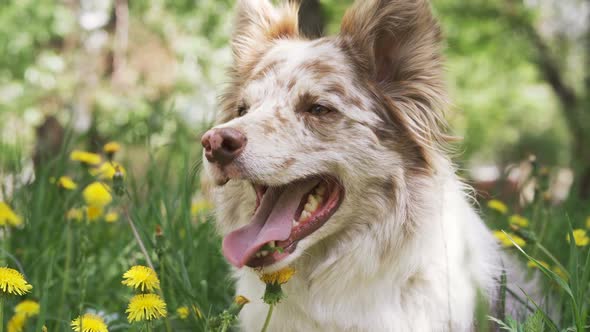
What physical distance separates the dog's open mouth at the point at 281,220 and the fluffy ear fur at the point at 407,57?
1.52ft

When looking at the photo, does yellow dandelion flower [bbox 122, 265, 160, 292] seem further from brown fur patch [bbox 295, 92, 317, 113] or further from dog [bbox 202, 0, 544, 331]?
brown fur patch [bbox 295, 92, 317, 113]

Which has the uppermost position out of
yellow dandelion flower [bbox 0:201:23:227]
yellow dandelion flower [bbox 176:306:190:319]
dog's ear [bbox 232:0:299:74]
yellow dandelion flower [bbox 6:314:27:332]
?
dog's ear [bbox 232:0:299:74]

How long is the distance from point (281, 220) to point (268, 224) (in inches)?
2.2

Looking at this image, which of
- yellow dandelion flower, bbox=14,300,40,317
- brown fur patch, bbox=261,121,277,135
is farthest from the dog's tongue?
yellow dandelion flower, bbox=14,300,40,317

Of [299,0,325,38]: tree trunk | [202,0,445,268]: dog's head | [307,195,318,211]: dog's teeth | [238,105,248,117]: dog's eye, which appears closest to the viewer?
[202,0,445,268]: dog's head

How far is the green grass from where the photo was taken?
2.74m

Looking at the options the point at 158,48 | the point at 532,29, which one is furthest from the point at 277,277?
the point at 158,48

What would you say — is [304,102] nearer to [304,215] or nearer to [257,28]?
[304,215]

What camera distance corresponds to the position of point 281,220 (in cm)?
255

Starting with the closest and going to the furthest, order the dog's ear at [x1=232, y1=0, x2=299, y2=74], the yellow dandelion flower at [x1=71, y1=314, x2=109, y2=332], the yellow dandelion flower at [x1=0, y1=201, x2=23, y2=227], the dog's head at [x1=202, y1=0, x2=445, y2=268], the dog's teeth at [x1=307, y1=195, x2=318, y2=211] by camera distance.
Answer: the yellow dandelion flower at [x1=71, y1=314, x2=109, y2=332]
the dog's head at [x1=202, y1=0, x2=445, y2=268]
the dog's teeth at [x1=307, y1=195, x2=318, y2=211]
the yellow dandelion flower at [x1=0, y1=201, x2=23, y2=227]
the dog's ear at [x1=232, y1=0, x2=299, y2=74]

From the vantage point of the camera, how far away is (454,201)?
9.23ft

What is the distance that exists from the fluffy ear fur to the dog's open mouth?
463 mm

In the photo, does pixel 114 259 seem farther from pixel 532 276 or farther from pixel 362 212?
pixel 532 276

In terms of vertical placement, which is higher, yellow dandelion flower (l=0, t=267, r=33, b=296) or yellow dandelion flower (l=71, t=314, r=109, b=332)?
yellow dandelion flower (l=0, t=267, r=33, b=296)
